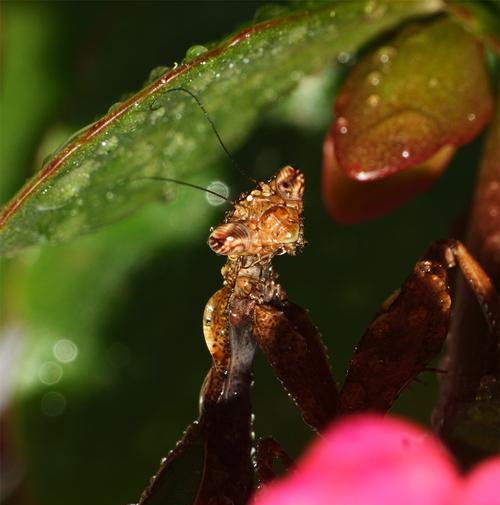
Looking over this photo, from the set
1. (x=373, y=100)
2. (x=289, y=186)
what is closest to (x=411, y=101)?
(x=373, y=100)

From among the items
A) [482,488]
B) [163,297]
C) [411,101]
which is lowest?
[163,297]

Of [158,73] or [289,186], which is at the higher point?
[158,73]

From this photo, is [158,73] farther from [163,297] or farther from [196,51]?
[163,297]

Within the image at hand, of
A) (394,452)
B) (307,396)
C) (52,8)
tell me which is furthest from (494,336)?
(52,8)

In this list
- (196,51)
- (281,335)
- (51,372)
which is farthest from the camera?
(51,372)

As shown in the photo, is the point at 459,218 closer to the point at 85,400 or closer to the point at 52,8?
the point at 85,400

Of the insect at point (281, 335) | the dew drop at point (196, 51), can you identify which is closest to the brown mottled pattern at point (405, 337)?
the insect at point (281, 335)
